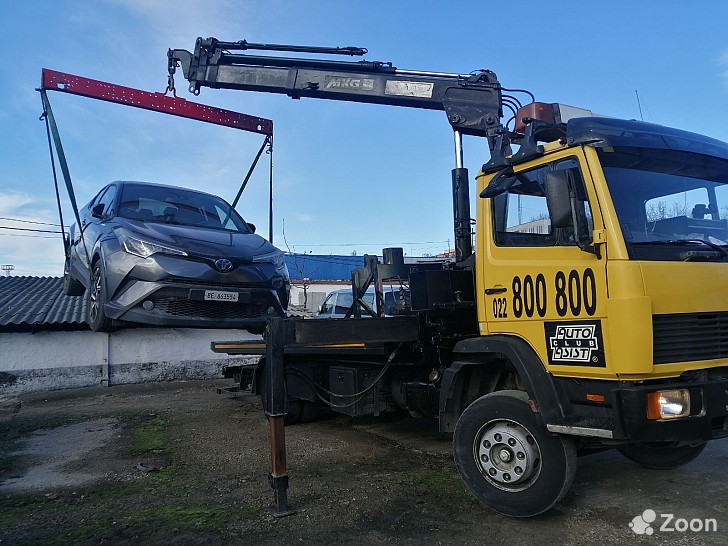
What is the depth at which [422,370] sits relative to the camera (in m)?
5.46

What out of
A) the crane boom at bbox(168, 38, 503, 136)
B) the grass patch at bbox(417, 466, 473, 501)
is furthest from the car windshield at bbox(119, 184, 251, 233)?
the grass patch at bbox(417, 466, 473, 501)

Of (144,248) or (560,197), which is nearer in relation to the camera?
(560,197)

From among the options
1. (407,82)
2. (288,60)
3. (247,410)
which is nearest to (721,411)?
(407,82)

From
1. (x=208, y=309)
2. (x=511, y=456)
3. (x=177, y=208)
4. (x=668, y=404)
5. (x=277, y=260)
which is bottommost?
(x=511, y=456)

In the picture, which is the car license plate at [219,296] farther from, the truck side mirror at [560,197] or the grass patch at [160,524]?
the truck side mirror at [560,197]

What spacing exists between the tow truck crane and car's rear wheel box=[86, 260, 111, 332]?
1958 mm

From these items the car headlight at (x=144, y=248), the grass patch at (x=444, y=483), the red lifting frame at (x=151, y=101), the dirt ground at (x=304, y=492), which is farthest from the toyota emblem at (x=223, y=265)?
the grass patch at (x=444, y=483)

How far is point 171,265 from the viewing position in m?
4.89

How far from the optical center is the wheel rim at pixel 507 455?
376 centimetres

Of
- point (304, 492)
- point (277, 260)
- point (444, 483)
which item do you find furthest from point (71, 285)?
point (444, 483)

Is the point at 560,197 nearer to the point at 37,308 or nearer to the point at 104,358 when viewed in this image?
the point at 104,358

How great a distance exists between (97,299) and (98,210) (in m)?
1.22

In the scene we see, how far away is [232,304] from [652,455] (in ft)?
13.0

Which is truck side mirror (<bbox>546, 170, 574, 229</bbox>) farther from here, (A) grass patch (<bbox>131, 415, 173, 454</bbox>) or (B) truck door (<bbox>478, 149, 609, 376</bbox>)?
(A) grass patch (<bbox>131, 415, 173, 454</bbox>)
